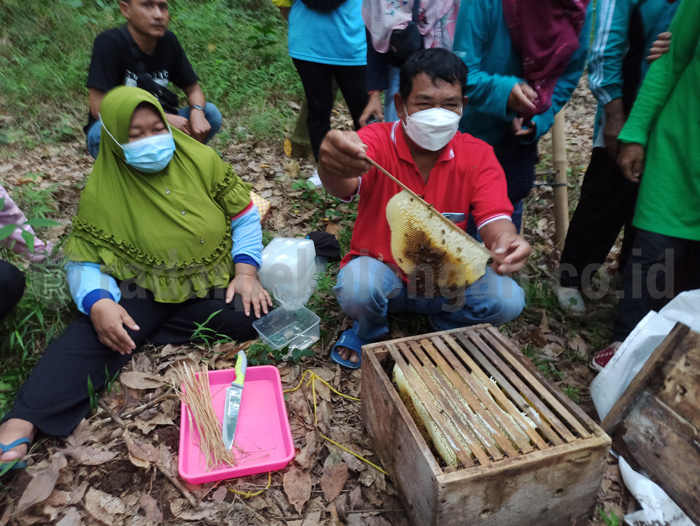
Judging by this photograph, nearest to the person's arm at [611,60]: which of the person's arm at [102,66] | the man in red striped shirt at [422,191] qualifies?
the man in red striped shirt at [422,191]

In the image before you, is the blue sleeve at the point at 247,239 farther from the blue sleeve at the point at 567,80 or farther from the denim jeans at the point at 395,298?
the blue sleeve at the point at 567,80

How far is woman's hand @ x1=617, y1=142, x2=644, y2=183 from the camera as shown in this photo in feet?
7.95

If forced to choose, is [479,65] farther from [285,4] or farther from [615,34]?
[285,4]

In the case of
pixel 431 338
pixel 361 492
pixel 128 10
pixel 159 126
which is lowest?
pixel 361 492

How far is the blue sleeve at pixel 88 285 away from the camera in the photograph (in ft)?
8.29

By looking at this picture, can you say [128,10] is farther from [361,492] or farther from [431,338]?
[361,492]

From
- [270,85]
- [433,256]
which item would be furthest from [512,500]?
[270,85]

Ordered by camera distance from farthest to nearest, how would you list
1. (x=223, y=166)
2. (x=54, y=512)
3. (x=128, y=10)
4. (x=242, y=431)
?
(x=128, y=10)
(x=223, y=166)
(x=242, y=431)
(x=54, y=512)

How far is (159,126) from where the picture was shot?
2543 millimetres

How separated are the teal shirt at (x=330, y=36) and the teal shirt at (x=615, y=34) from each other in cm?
196

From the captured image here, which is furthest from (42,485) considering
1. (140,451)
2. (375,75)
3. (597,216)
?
(597,216)

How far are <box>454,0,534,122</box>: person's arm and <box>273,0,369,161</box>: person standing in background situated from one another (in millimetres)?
1504

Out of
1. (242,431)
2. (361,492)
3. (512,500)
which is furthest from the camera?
(242,431)

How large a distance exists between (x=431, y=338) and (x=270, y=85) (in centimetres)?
559
